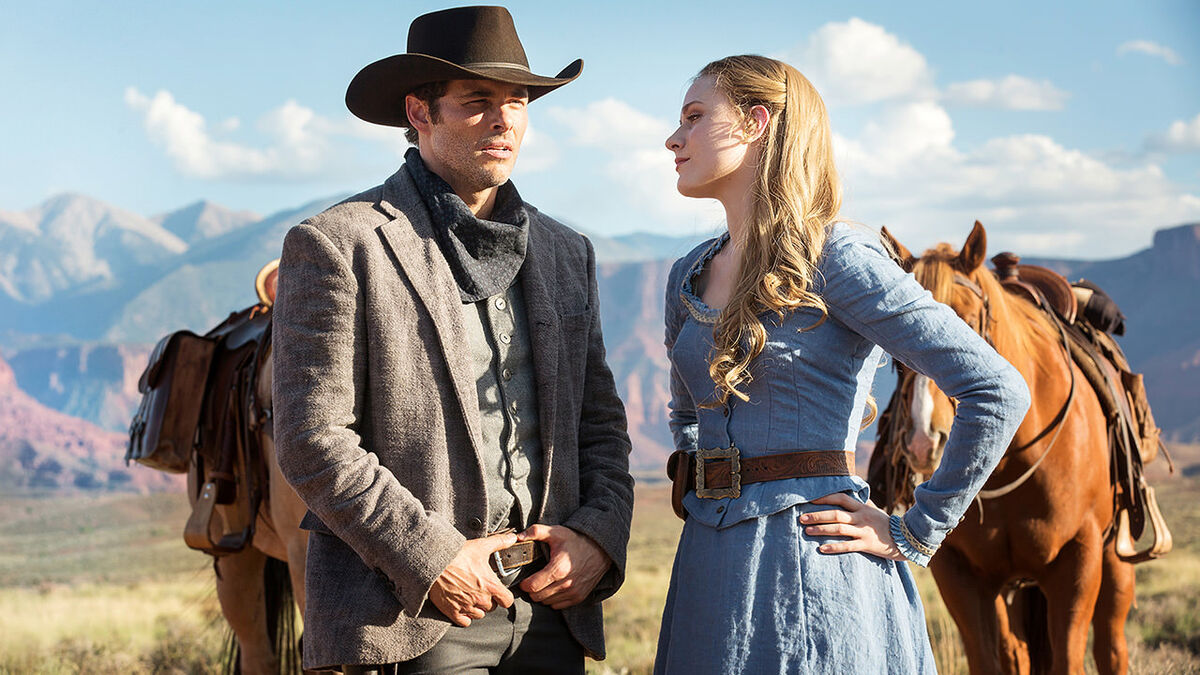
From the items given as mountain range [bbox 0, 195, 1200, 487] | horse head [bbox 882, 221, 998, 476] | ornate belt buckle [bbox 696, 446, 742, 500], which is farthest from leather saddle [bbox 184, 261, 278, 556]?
Answer: mountain range [bbox 0, 195, 1200, 487]

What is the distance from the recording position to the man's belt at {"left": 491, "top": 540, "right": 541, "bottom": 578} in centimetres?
219

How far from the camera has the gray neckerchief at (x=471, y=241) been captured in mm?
2285

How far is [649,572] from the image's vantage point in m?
16.5

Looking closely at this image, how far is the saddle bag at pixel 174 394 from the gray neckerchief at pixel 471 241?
3268 mm

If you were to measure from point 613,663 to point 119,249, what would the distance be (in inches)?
5463

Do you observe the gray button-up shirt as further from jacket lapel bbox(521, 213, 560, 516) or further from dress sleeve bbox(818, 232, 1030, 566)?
dress sleeve bbox(818, 232, 1030, 566)

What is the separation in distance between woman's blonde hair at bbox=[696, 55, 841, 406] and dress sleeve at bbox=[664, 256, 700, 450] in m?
0.28

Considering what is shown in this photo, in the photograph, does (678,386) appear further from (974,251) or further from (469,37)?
(974,251)

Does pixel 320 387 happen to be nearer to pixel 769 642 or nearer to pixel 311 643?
pixel 311 643

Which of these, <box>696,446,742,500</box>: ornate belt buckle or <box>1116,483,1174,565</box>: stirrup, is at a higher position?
<box>696,446,742,500</box>: ornate belt buckle

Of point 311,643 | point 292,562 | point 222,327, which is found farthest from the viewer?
point 222,327

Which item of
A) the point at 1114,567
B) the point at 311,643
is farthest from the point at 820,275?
the point at 1114,567

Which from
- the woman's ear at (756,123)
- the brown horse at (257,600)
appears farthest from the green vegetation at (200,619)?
the woman's ear at (756,123)

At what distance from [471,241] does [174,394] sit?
3.46 metres
